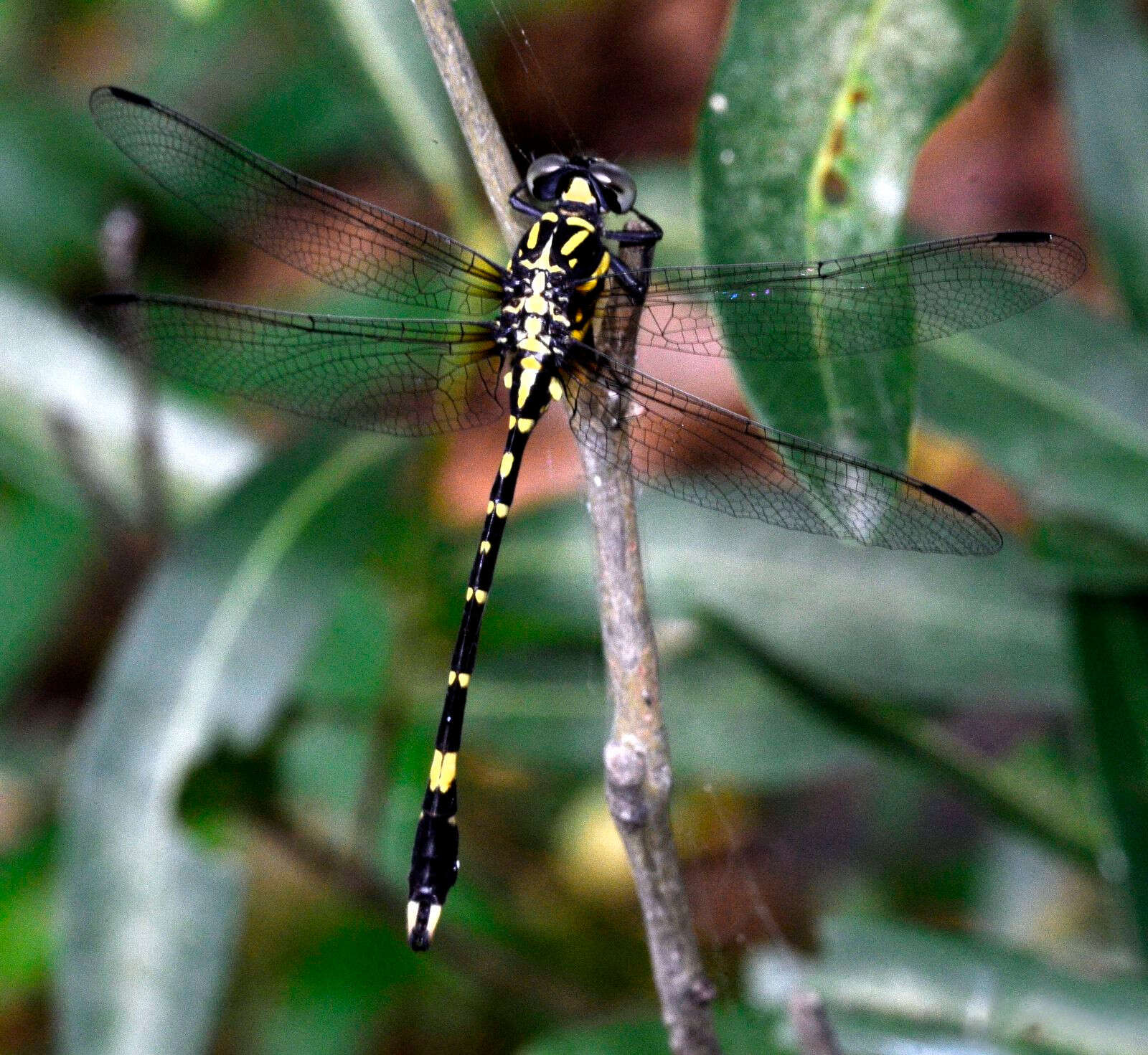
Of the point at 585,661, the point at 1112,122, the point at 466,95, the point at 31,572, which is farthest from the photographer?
the point at 31,572

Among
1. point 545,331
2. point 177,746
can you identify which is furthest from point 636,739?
point 177,746

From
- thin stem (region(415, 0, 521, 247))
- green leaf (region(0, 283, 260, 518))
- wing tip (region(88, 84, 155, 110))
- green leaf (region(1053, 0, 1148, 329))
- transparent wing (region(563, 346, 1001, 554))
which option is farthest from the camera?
green leaf (region(0, 283, 260, 518))

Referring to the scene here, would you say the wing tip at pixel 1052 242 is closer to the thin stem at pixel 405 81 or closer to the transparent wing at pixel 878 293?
the transparent wing at pixel 878 293

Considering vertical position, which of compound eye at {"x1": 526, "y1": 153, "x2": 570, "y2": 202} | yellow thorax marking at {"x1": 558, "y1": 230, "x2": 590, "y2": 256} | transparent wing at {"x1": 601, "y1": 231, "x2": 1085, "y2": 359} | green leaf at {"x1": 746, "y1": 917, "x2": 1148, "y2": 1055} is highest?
compound eye at {"x1": 526, "y1": 153, "x2": 570, "y2": 202}

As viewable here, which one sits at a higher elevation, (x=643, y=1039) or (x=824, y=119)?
(x=824, y=119)

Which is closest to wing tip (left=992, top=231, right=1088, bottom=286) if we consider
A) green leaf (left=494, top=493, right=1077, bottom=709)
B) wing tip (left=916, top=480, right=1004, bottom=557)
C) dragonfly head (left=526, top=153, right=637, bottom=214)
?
wing tip (left=916, top=480, right=1004, bottom=557)

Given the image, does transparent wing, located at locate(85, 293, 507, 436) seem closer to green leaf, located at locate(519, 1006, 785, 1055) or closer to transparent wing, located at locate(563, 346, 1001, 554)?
transparent wing, located at locate(563, 346, 1001, 554)

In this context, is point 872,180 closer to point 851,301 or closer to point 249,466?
point 851,301

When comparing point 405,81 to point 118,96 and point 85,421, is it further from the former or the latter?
point 85,421

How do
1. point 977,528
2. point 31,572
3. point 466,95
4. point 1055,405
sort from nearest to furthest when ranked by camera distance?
1. point 466,95
2. point 977,528
3. point 1055,405
4. point 31,572
